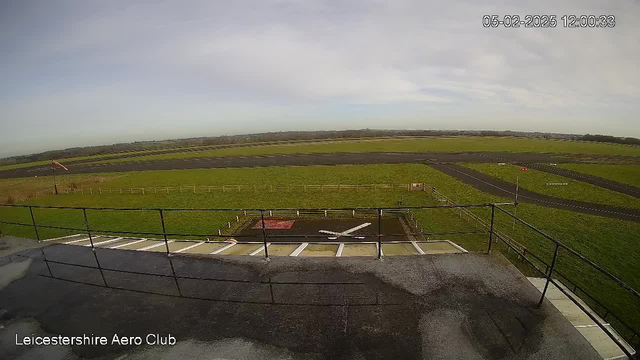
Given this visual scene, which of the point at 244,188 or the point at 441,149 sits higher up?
the point at 441,149

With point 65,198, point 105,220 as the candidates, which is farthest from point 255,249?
point 65,198

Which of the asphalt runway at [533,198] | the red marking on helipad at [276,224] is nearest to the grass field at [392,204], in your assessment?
the asphalt runway at [533,198]

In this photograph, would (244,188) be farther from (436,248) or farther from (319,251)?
(436,248)

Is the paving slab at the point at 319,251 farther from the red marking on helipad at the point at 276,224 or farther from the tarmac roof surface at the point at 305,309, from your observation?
the red marking on helipad at the point at 276,224

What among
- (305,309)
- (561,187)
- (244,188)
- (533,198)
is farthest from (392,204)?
(305,309)

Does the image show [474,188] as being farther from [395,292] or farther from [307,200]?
[395,292]

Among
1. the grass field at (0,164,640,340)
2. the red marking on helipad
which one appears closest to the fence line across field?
the grass field at (0,164,640,340)

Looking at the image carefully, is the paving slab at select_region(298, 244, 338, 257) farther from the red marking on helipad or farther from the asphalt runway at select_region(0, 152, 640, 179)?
the asphalt runway at select_region(0, 152, 640, 179)
